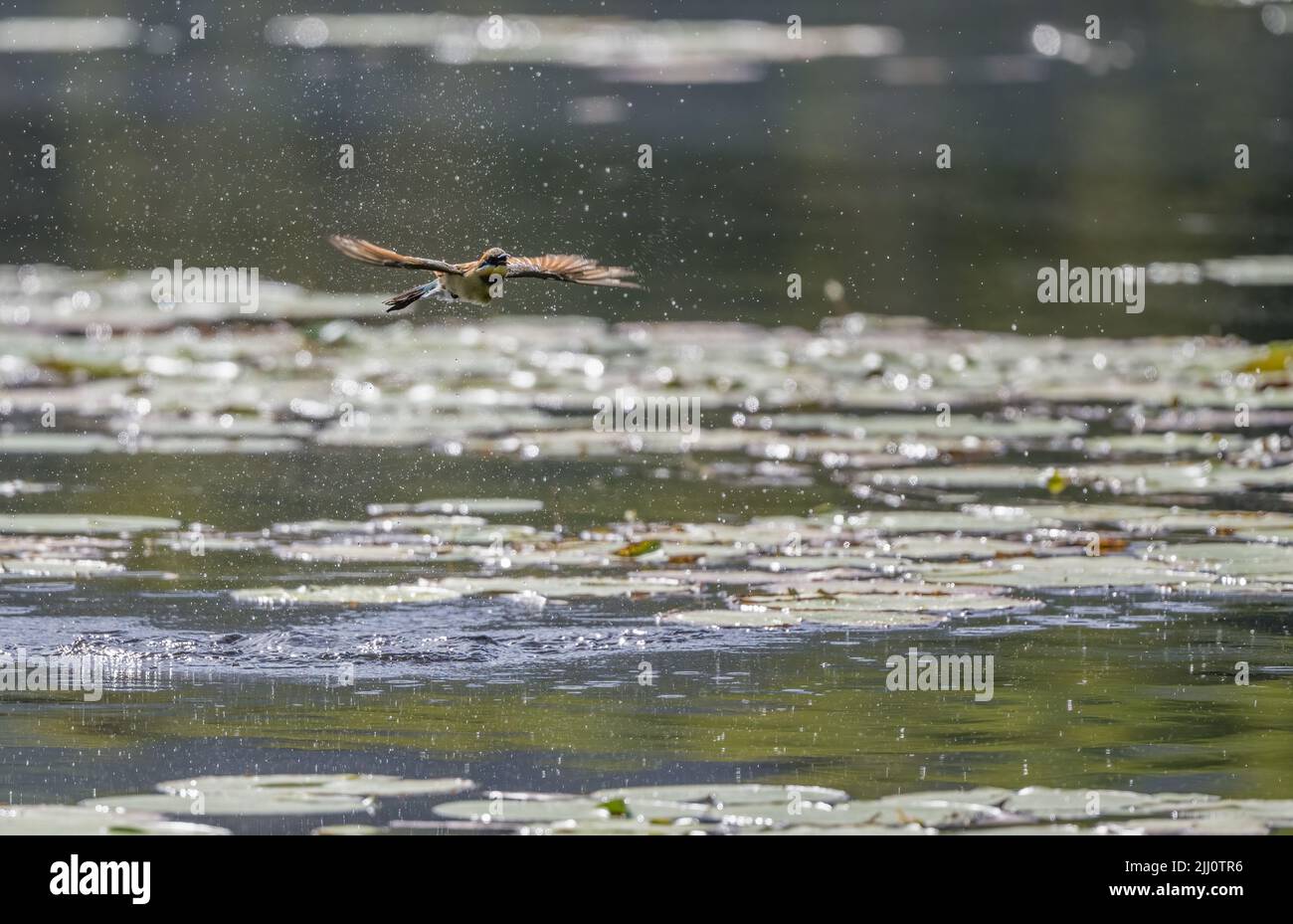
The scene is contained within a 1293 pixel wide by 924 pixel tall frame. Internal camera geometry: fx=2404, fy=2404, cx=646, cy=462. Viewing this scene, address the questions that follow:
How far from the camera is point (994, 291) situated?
18.6m

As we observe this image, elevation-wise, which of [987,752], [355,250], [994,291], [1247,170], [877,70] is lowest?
[987,752]

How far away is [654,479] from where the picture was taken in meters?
11.8

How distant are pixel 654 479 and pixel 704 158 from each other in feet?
54.5

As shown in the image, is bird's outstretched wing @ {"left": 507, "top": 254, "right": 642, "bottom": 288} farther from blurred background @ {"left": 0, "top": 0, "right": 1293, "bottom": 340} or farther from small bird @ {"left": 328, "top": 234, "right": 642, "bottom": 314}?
blurred background @ {"left": 0, "top": 0, "right": 1293, "bottom": 340}

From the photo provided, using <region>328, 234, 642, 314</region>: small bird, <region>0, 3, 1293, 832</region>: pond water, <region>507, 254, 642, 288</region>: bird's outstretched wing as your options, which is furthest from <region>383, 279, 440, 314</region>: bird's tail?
<region>0, 3, 1293, 832</region>: pond water

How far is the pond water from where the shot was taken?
7480 millimetres

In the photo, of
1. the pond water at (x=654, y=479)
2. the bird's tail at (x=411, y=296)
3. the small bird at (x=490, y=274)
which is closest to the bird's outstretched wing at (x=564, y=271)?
the small bird at (x=490, y=274)

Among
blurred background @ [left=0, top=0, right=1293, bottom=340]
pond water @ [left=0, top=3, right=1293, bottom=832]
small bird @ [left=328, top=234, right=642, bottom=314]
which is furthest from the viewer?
blurred background @ [left=0, top=0, right=1293, bottom=340]

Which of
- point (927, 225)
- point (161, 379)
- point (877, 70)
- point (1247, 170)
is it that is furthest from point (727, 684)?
point (877, 70)

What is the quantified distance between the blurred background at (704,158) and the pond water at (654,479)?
0.13 m

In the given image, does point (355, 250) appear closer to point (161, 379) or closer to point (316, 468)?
point (316, 468)

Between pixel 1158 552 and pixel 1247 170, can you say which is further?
pixel 1247 170

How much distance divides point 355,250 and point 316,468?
4.27 m

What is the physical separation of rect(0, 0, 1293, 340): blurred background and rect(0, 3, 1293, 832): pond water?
131mm
